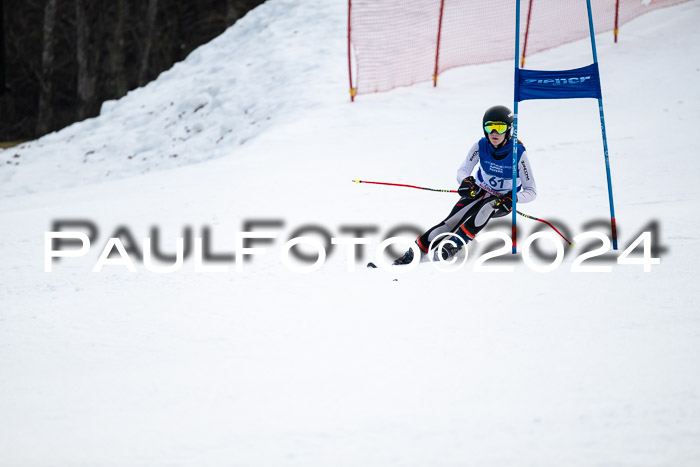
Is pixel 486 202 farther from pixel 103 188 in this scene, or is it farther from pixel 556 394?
pixel 103 188

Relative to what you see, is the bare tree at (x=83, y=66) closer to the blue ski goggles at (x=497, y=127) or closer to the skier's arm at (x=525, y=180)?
the blue ski goggles at (x=497, y=127)

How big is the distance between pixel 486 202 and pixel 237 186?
379 centimetres

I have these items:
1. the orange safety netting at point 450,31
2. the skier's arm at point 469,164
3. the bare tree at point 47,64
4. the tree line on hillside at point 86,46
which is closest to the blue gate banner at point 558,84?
the skier's arm at point 469,164

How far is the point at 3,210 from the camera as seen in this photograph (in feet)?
31.3

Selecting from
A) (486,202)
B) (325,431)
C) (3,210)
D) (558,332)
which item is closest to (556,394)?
(558,332)

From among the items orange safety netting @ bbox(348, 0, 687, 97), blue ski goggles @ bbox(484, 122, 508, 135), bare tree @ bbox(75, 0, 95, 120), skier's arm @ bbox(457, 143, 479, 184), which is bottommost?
skier's arm @ bbox(457, 143, 479, 184)

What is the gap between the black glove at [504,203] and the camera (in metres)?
5.95

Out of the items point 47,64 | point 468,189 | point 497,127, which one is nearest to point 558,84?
point 497,127

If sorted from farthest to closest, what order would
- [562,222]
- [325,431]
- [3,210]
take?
1. [3,210]
2. [562,222]
3. [325,431]

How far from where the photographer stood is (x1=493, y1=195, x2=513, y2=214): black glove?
595cm

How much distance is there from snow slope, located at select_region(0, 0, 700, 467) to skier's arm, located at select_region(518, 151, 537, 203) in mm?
571

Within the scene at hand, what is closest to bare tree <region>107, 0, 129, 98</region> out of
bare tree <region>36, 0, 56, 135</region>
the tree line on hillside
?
the tree line on hillside

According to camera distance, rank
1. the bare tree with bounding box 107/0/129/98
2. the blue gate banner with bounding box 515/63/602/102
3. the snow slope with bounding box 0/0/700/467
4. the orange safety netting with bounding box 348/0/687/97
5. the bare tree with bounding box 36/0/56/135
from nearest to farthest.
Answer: the snow slope with bounding box 0/0/700/467
the blue gate banner with bounding box 515/63/602/102
the orange safety netting with bounding box 348/0/687/97
the bare tree with bounding box 36/0/56/135
the bare tree with bounding box 107/0/129/98

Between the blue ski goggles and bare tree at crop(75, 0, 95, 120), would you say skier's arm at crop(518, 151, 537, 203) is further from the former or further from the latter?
bare tree at crop(75, 0, 95, 120)
